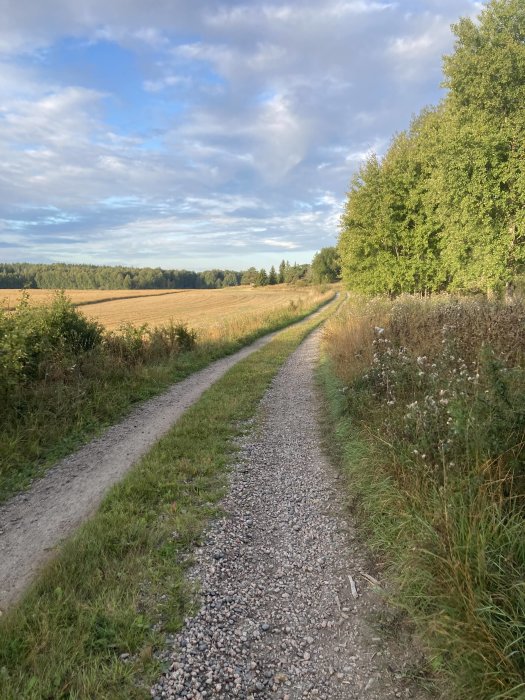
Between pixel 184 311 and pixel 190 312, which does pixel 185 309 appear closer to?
pixel 184 311

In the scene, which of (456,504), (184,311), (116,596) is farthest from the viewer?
(184,311)

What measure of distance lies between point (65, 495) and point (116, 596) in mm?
2516

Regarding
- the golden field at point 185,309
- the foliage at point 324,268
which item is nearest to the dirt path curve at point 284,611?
the golden field at point 185,309

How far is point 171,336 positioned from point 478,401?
41.3ft

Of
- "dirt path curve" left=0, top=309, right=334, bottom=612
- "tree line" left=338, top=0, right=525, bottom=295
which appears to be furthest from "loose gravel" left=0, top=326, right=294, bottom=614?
"tree line" left=338, top=0, right=525, bottom=295

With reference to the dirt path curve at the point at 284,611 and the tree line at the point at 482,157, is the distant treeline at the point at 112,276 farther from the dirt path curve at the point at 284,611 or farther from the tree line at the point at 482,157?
the dirt path curve at the point at 284,611

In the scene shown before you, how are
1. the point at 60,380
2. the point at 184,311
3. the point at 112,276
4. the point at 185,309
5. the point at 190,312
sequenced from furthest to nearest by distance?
the point at 112,276
the point at 185,309
the point at 184,311
the point at 190,312
the point at 60,380

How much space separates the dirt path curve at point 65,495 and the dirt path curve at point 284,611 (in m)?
1.68

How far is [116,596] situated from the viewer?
3.17 metres

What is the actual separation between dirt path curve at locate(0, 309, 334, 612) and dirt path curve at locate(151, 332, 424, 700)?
1.68 meters

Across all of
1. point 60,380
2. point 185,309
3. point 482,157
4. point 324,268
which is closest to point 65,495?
point 60,380

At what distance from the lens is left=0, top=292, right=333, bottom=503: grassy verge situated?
256 inches

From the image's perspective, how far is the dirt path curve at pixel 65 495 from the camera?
12.5 feet

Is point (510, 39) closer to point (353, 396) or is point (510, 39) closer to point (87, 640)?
point (353, 396)
